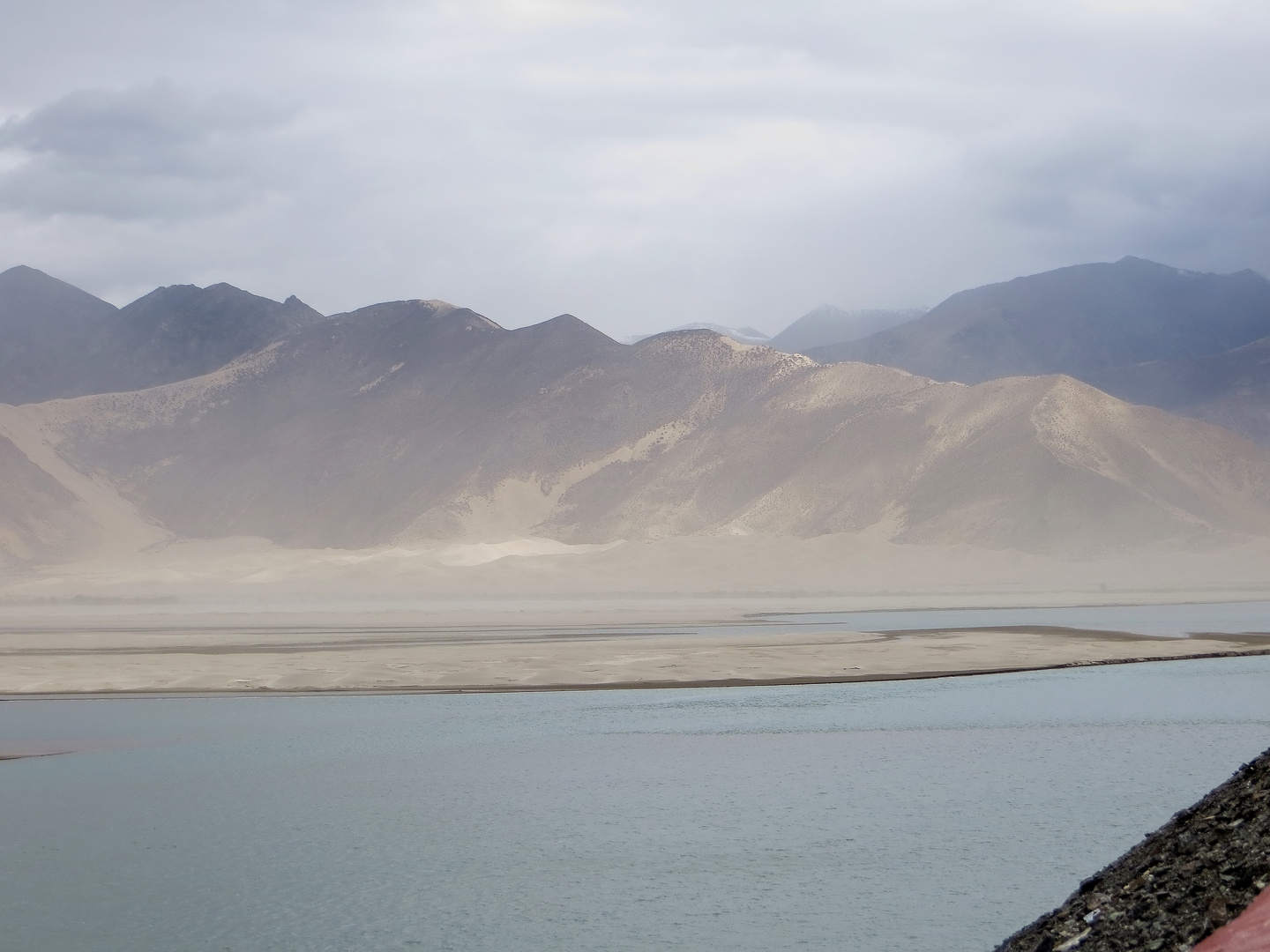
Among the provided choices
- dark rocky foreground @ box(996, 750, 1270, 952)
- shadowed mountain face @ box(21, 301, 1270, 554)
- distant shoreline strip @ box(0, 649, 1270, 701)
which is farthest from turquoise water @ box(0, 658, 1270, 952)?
shadowed mountain face @ box(21, 301, 1270, 554)

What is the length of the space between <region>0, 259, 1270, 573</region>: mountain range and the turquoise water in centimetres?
8973

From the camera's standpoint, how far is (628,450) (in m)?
158

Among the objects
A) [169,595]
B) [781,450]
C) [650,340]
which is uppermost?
[650,340]

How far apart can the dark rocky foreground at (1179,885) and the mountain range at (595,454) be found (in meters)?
105

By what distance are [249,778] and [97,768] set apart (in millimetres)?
3144

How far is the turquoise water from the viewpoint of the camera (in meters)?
14.5

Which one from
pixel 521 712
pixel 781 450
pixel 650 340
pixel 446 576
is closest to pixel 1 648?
pixel 521 712

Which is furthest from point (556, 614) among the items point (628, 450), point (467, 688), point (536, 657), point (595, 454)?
point (595, 454)

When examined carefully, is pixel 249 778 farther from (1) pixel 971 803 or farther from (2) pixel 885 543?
(2) pixel 885 543

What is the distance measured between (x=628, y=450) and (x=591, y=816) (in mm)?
138509

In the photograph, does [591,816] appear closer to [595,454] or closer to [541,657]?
[541,657]

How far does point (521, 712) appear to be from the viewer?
31234 mm

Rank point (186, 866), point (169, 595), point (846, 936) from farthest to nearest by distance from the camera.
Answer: point (169, 595)
point (186, 866)
point (846, 936)

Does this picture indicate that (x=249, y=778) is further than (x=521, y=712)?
No
